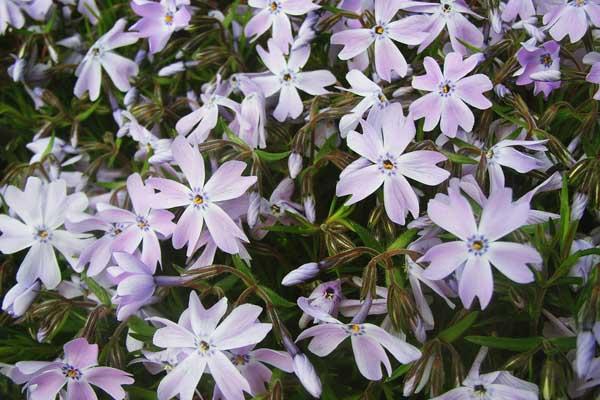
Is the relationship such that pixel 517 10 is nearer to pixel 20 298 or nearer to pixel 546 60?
pixel 546 60

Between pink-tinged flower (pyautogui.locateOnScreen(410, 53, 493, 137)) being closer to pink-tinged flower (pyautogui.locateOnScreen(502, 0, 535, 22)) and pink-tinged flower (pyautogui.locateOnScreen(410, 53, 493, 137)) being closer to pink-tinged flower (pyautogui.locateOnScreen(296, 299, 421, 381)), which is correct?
pink-tinged flower (pyautogui.locateOnScreen(502, 0, 535, 22))

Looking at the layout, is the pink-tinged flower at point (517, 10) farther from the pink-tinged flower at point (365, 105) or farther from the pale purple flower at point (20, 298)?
the pale purple flower at point (20, 298)

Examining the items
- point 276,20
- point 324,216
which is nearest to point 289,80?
point 276,20

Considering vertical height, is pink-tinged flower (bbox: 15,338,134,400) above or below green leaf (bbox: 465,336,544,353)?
below

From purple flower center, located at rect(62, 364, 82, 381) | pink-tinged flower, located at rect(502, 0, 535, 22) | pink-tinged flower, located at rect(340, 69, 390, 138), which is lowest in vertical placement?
purple flower center, located at rect(62, 364, 82, 381)

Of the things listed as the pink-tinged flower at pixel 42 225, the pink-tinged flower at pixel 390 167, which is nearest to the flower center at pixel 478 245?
the pink-tinged flower at pixel 390 167

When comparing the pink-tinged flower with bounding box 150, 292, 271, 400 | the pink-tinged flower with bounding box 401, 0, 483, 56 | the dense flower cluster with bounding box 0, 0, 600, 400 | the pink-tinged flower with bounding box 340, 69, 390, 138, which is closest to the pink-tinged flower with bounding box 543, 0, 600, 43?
the dense flower cluster with bounding box 0, 0, 600, 400

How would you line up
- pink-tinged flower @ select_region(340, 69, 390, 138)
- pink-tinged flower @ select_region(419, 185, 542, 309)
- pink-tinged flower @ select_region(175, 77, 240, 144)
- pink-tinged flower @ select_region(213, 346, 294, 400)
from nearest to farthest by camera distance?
pink-tinged flower @ select_region(419, 185, 542, 309), pink-tinged flower @ select_region(213, 346, 294, 400), pink-tinged flower @ select_region(340, 69, 390, 138), pink-tinged flower @ select_region(175, 77, 240, 144)
